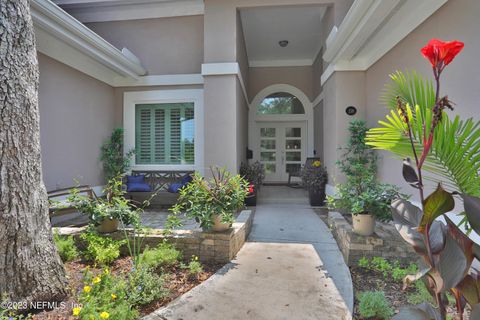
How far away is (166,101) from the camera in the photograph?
6.22m

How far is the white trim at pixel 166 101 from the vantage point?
606 centimetres

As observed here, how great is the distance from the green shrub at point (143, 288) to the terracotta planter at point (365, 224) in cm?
227

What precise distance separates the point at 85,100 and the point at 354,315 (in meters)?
6.06

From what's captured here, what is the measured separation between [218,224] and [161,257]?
0.73 meters

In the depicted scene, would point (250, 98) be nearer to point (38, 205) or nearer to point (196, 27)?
point (196, 27)

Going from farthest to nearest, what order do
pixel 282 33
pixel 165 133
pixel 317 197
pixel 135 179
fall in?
1. pixel 282 33
2. pixel 165 133
3. pixel 135 179
4. pixel 317 197

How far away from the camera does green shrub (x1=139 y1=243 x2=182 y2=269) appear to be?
2631 mm

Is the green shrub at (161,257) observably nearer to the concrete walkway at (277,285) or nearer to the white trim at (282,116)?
the concrete walkway at (277,285)

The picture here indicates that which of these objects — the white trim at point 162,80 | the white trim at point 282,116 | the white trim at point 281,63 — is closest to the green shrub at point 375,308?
the white trim at point 162,80

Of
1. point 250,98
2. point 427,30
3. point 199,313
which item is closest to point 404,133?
point 199,313

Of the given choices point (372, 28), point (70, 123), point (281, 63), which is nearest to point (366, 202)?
point (372, 28)

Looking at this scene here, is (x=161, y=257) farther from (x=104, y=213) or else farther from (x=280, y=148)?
(x=280, y=148)

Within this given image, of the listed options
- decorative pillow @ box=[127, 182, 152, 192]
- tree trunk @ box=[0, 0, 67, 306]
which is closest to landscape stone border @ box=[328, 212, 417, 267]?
tree trunk @ box=[0, 0, 67, 306]

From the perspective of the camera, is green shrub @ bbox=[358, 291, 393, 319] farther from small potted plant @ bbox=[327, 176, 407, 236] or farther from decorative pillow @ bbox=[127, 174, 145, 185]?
decorative pillow @ bbox=[127, 174, 145, 185]
